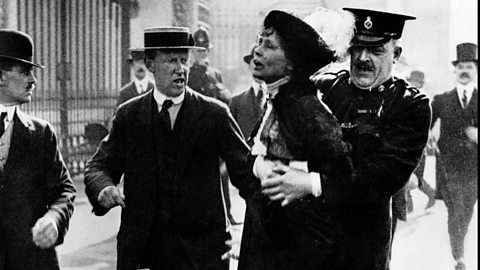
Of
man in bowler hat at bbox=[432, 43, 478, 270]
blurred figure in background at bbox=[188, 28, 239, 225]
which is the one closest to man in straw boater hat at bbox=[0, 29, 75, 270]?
blurred figure in background at bbox=[188, 28, 239, 225]

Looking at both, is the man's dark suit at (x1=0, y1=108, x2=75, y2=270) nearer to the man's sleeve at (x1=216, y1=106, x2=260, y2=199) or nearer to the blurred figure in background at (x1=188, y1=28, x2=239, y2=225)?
the man's sleeve at (x1=216, y1=106, x2=260, y2=199)

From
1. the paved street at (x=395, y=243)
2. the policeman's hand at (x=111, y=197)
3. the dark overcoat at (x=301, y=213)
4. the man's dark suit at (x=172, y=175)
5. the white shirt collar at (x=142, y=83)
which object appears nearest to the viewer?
the dark overcoat at (x=301, y=213)

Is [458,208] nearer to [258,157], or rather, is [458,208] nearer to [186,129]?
[186,129]

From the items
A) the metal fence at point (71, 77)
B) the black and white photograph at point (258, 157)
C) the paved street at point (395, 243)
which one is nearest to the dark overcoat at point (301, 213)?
the black and white photograph at point (258, 157)

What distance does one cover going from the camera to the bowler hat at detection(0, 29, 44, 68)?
11.7ft

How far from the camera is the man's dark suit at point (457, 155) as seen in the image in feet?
19.7

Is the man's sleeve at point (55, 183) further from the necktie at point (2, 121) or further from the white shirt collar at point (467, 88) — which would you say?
the white shirt collar at point (467, 88)

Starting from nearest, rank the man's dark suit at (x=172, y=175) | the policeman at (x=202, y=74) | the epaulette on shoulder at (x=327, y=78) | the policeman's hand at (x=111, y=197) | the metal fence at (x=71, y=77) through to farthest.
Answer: the epaulette on shoulder at (x=327, y=78) < the policeman's hand at (x=111, y=197) < the man's dark suit at (x=172, y=175) < the policeman at (x=202, y=74) < the metal fence at (x=71, y=77)

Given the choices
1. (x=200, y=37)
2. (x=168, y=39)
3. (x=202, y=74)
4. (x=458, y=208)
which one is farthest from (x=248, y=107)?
(x=168, y=39)

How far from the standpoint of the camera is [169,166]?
3557 mm

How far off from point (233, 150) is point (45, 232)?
95 centimetres

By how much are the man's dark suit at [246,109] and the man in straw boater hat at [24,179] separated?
267 cm

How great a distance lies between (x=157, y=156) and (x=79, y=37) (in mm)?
5127

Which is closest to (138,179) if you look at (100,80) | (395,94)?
(395,94)
